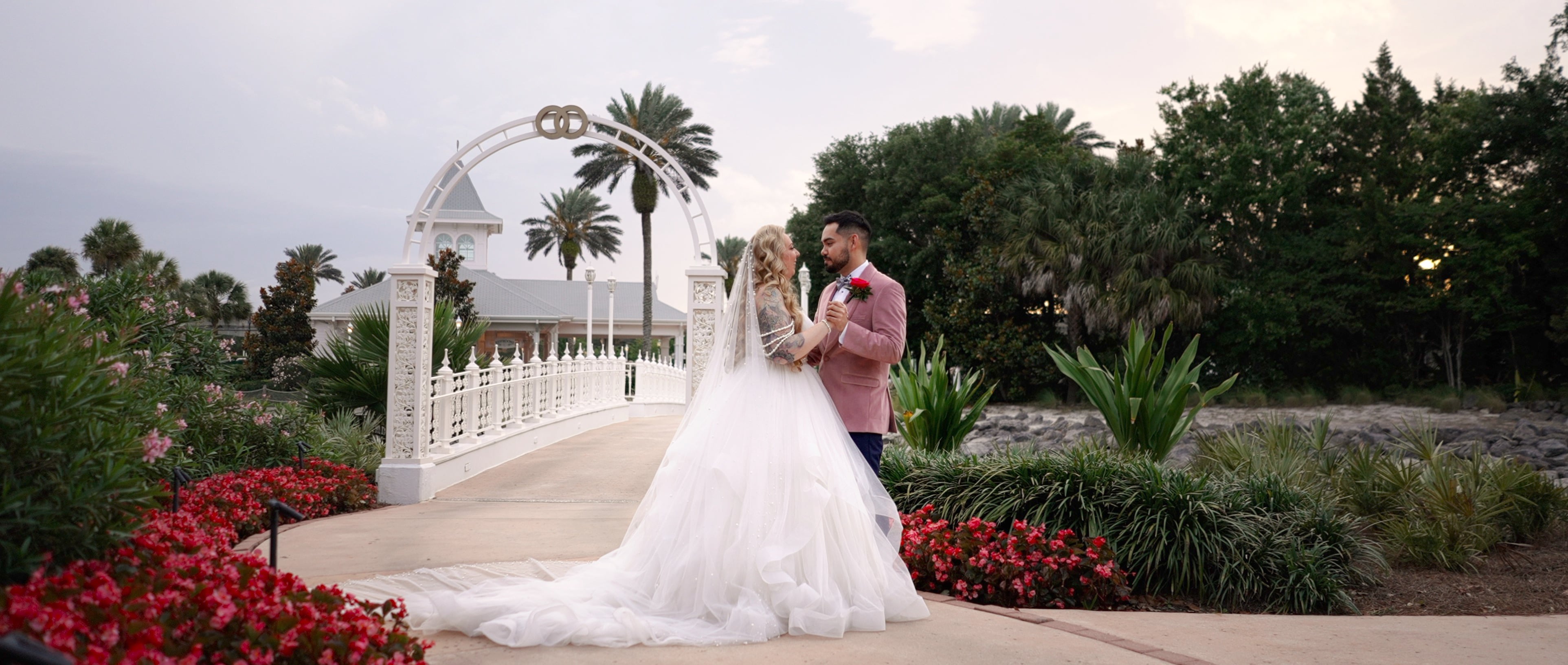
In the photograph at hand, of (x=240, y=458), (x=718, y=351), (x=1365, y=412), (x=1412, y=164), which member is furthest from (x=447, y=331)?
(x=1412, y=164)

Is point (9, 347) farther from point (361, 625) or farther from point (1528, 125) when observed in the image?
point (1528, 125)

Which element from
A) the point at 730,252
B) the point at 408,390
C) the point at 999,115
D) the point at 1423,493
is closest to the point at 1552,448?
the point at 1423,493

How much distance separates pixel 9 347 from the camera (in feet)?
6.56

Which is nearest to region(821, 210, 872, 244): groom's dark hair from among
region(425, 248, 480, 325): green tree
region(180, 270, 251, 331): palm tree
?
region(425, 248, 480, 325): green tree

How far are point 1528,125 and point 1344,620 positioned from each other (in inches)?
930

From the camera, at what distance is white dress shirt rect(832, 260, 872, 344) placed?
13.2ft

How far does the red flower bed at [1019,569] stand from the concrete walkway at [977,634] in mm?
336

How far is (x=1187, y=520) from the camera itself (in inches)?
206

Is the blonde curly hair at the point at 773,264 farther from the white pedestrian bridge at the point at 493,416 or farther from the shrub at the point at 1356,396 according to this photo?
the shrub at the point at 1356,396

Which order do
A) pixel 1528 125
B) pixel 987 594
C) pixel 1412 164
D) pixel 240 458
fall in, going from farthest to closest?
1. pixel 1412 164
2. pixel 1528 125
3. pixel 240 458
4. pixel 987 594

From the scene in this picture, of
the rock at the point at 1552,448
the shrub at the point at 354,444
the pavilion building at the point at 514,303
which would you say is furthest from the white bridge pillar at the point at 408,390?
the pavilion building at the point at 514,303

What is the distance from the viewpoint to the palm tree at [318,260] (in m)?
48.1

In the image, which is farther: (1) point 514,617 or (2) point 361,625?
(1) point 514,617

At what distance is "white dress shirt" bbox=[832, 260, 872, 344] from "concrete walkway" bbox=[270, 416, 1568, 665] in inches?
50.7
